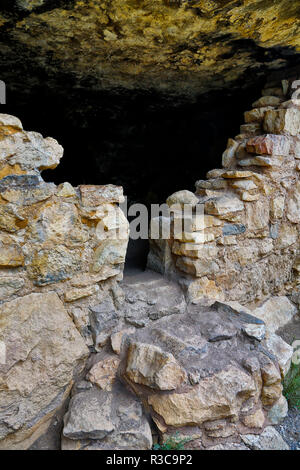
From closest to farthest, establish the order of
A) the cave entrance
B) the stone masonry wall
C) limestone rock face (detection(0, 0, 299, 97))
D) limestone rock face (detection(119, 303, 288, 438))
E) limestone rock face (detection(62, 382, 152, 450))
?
limestone rock face (detection(62, 382, 152, 450)) < limestone rock face (detection(119, 303, 288, 438)) < limestone rock face (detection(0, 0, 299, 97)) < the stone masonry wall < the cave entrance

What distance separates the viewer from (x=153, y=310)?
1.95 meters

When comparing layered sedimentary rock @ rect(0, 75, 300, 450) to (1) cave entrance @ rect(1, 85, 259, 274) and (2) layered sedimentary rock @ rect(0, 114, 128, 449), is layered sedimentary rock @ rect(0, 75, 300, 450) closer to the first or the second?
(2) layered sedimentary rock @ rect(0, 114, 128, 449)

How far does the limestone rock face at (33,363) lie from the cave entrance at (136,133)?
89cm

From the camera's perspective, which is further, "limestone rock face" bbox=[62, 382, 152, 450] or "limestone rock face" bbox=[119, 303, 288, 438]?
"limestone rock face" bbox=[119, 303, 288, 438]

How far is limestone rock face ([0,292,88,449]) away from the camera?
1.43 m

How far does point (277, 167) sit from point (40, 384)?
217 cm

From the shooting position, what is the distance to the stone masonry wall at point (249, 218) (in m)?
2.17

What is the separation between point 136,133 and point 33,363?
3.45m

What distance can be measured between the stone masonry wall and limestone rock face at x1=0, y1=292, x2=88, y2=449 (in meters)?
0.87

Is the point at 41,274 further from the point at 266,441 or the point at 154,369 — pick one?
the point at 266,441

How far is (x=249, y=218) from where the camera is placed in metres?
2.38

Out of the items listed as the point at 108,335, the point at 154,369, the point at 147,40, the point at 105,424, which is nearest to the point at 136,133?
the point at 147,40

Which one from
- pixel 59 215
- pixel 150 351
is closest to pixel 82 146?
pixel 59 215

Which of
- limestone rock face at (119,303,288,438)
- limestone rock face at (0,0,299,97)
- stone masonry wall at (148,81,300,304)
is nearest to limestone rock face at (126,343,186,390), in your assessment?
limestone rock face at (119,303,288,438)
